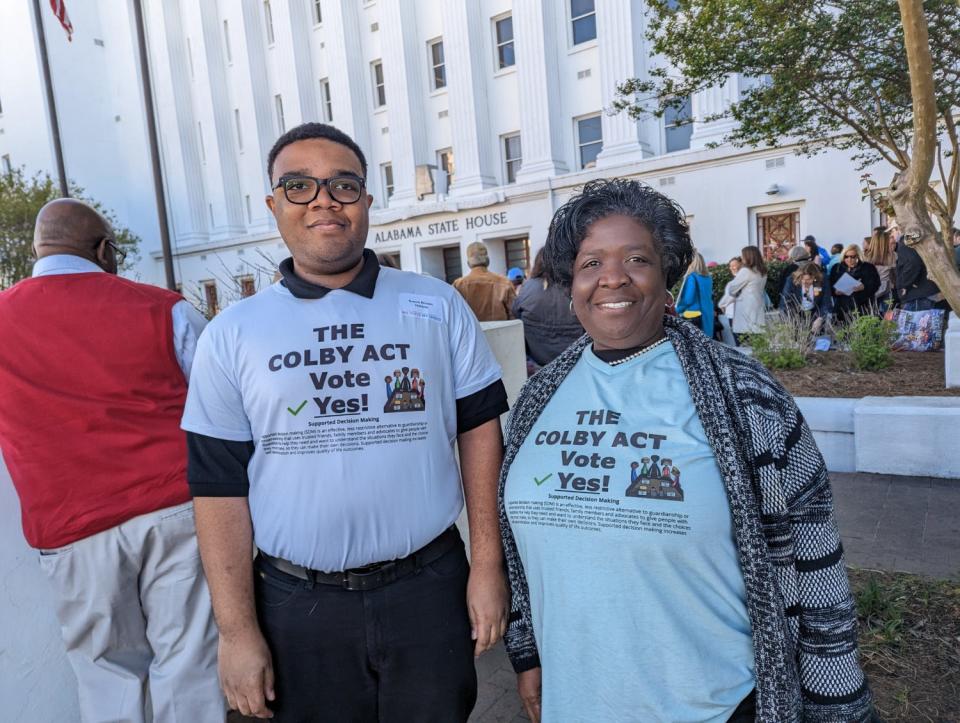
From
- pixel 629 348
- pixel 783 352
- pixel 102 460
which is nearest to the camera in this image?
pixel 629 348

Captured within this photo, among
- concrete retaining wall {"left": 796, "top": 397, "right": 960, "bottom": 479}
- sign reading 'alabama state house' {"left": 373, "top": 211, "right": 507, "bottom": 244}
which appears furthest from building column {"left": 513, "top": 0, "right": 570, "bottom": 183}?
concrete retaining wall {"left": 796, "top": 397, "right": 960, "bottom": 479}

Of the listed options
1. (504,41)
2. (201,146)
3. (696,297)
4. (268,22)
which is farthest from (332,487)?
(201,146)

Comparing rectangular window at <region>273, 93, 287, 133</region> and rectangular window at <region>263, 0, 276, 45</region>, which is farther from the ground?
rectangular window at <region>263, 0, 276, 45</region>

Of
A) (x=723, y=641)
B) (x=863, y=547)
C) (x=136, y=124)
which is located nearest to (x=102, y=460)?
(x=723, y=641)

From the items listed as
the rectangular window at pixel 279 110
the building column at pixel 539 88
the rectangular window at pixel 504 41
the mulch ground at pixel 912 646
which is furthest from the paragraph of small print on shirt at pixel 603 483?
the rectangular window at pixel 279 110

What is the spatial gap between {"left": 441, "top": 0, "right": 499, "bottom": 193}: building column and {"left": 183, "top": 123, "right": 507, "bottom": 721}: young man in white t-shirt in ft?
68.7

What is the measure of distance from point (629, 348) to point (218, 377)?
3.58ft

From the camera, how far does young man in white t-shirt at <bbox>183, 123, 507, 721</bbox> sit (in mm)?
1743

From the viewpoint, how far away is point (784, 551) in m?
1.49

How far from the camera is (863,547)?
3953 millimetres

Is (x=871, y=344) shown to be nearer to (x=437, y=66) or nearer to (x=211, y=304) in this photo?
(x=211, y=304)

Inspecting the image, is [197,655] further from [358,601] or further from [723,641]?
[723,641]

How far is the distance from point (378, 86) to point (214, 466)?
25.8 meters

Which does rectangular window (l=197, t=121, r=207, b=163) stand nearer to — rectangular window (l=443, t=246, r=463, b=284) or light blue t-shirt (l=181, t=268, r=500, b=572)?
rectangular window (l=443, t=246, r=463, b=284)
